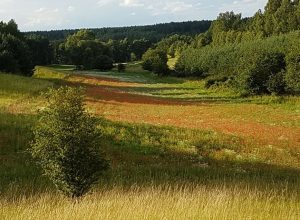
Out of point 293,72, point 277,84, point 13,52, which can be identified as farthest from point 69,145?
point 13,52

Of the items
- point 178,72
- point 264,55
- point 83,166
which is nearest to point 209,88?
point 264,55

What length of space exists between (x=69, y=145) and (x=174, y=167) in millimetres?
9985

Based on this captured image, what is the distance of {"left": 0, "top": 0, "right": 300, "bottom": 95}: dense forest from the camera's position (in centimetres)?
6812

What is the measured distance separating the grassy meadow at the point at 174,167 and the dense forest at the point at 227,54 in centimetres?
1616

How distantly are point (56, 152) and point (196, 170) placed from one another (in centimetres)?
1000

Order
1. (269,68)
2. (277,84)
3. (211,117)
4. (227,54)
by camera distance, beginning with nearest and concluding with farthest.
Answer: (211,117)
(277,84)
(269,68)
(227,54)

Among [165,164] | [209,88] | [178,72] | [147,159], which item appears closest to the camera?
[165,164]

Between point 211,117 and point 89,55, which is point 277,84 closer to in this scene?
point 211,117

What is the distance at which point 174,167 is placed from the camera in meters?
22.0

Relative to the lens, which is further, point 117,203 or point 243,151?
point 243,151

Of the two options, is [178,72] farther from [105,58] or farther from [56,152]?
[56,152]

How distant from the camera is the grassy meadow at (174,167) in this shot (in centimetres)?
795

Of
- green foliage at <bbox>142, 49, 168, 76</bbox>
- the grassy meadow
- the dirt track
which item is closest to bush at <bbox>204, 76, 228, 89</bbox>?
the dirt track

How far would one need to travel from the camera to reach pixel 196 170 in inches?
844
